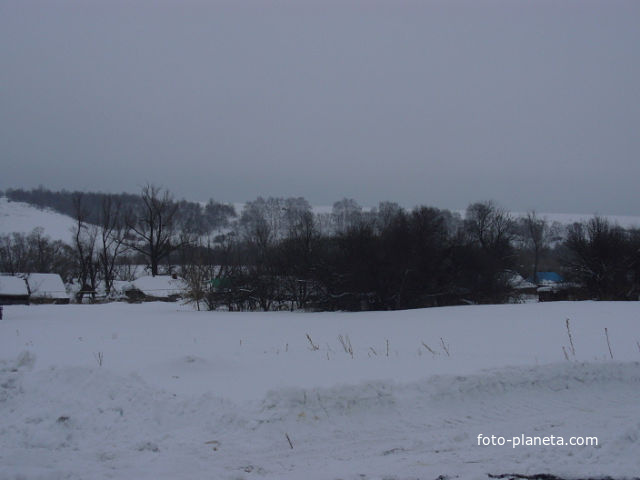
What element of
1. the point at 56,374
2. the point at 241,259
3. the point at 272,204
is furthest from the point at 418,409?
the point at 272,204

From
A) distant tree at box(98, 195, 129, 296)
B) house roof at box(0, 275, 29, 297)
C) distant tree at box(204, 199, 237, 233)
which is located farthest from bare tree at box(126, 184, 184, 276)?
distant tree at box(204, 199, 237, 233)

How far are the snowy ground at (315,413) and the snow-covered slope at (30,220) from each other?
4443 inches

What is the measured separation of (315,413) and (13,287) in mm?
32369

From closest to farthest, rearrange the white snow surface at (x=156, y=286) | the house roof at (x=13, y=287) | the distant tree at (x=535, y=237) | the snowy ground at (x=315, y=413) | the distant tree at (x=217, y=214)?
1. the snowy ground at (x=315, y=413)
2. the house roof at (x=13, y=287)
3. the white snow surface at (x=156, y=286)
4. the distant tree at (x=535, y=237)
5. the distant tree at (x=217, y=214)

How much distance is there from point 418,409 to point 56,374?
536 cm

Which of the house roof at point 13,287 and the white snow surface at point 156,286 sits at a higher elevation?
the house roof at point 13,287

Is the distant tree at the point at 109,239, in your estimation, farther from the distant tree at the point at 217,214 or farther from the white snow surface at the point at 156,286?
the distant tree at the point at 217,214

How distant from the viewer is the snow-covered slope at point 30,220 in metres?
117

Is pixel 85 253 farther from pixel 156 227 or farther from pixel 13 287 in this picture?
pixel 13 287

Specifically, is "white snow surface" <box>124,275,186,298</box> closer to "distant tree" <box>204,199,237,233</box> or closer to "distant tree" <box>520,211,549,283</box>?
"distant tree" <box>520,211,549,283</box>

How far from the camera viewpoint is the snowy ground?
5129mm

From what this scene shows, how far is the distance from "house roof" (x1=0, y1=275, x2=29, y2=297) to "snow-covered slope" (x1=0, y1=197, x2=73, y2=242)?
82831mm

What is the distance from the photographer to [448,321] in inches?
680

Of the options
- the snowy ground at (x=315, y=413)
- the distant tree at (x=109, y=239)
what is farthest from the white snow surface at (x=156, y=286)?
the snowy ground at (x=315, y=413)
